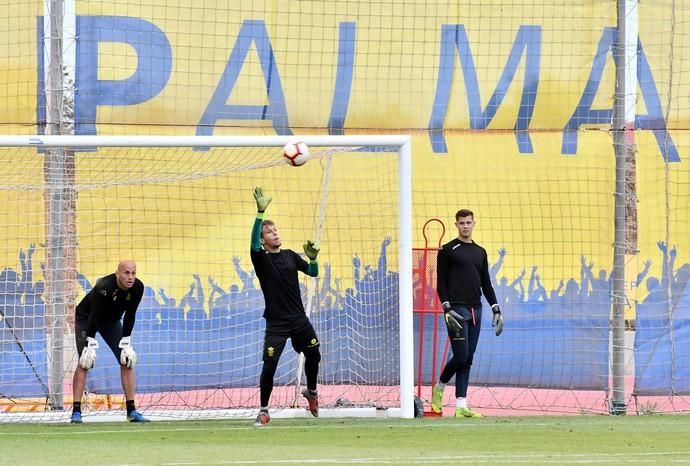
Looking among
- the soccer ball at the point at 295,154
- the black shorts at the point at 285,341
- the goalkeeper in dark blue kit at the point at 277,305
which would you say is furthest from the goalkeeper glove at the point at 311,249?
the soccer ball at the point at 295,154

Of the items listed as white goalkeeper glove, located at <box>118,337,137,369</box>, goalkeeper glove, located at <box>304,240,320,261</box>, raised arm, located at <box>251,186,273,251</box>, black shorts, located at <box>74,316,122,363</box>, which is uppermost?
raised arm, located at <box>251,186,273,251</box>

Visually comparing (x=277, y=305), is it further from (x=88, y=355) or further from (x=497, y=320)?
(x=497, y=320)

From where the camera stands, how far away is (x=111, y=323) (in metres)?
11.9

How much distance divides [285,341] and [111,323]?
64.7 inches

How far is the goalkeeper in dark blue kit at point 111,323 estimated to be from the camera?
456 inches

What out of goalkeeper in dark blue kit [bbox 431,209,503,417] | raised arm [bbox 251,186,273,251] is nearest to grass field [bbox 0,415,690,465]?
goalkeeper in dark blue kit [bbox 431,209,503,417]

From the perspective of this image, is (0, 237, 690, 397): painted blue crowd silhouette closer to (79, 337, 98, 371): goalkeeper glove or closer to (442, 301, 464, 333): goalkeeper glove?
(442, 301, 464, 333): goalkeeper glove

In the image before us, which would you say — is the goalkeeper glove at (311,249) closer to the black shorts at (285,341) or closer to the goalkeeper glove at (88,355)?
the black shorts at (285,341)

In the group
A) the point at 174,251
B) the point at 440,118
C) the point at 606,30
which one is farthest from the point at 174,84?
the point at 606,30

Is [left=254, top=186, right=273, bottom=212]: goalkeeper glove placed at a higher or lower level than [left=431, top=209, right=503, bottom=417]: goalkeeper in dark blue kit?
higher

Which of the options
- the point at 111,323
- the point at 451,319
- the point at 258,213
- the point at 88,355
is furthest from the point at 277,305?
the point at 451,319

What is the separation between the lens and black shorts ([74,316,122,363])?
11.9 m

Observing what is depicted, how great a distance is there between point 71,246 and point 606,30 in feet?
19.4

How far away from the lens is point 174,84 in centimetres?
1352
